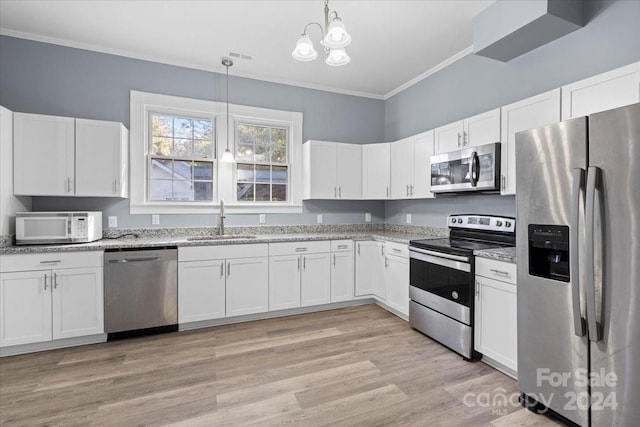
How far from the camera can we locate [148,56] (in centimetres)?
365

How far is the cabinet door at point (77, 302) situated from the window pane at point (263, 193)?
6.49 feet

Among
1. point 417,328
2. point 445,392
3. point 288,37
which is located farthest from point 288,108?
point 445,392

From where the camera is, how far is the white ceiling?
2.74 meters

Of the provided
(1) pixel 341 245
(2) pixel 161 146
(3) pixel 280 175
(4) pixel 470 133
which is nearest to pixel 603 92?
(4) pixel 470 133

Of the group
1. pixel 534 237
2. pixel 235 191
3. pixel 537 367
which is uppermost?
pixel 235 191

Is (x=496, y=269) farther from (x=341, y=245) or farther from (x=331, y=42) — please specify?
(x=331, y=42)

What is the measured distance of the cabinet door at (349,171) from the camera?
4.33 meters

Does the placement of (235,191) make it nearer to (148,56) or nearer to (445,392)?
(148,56)

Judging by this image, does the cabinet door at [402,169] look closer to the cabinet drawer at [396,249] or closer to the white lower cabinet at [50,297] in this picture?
the cabinet drawer at [396,249]

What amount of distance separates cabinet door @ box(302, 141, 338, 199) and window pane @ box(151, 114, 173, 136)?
1.73m

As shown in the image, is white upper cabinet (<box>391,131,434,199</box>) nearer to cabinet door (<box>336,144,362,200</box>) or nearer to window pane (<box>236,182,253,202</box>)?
cabinet door (<box>336,144,362,200</box>)

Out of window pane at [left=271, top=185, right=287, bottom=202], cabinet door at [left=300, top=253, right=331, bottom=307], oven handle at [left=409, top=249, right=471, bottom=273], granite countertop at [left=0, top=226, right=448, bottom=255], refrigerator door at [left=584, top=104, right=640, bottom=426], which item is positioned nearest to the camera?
refrigerator door at [left=584, top=104, right=640, bottom=426]

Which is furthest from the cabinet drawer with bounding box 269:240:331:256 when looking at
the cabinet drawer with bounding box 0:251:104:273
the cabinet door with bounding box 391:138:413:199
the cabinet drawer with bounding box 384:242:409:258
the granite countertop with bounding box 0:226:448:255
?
the cabinet drawer with bounding box 0:251:104:273

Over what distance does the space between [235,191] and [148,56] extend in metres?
1.86
